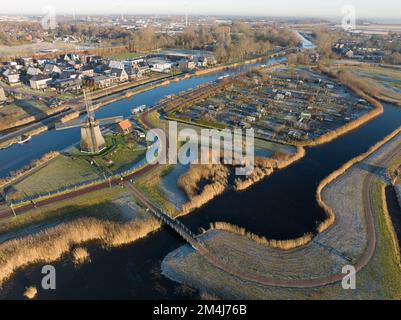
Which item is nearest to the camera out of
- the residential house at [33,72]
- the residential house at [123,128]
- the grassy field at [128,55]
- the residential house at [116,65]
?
the residential house at [123,128]

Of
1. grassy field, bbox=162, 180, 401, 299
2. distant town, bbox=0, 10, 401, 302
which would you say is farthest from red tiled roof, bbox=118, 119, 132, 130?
grassy field, bbox=162, 180, 401, 299

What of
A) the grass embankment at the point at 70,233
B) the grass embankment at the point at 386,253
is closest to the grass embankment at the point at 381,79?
the grass embankment at the point at 386,253

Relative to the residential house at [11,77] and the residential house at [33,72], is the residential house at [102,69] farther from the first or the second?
the residential house at [11,77]
